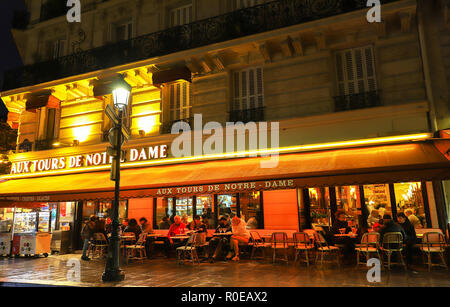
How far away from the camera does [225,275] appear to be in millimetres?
7289

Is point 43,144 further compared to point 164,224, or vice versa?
point 43,144

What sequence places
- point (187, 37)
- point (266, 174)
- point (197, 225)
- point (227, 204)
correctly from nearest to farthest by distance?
1. point (266, 174)
2. point (197, 225)
3. point (187, 37)
4. point (227, 204)

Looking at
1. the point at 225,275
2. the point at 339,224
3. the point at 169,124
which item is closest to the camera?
the point at 225,275

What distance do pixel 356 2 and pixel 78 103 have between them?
34.2ft

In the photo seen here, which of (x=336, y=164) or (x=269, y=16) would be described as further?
(x=269, y=16)

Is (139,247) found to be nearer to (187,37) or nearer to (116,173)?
(116,173)

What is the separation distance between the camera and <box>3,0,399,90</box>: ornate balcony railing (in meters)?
9.36

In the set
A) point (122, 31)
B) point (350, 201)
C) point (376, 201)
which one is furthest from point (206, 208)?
point (122, 31)

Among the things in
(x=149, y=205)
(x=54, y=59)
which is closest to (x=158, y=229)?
(x=149, y=205)

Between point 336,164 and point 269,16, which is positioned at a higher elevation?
point 269,16

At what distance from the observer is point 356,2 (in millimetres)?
8953

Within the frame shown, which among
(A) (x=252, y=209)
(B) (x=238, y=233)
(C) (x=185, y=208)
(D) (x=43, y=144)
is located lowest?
(B) (x=238, y=233)

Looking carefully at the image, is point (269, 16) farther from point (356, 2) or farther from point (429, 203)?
point (429, 203)

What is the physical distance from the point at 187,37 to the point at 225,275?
7450 mm
